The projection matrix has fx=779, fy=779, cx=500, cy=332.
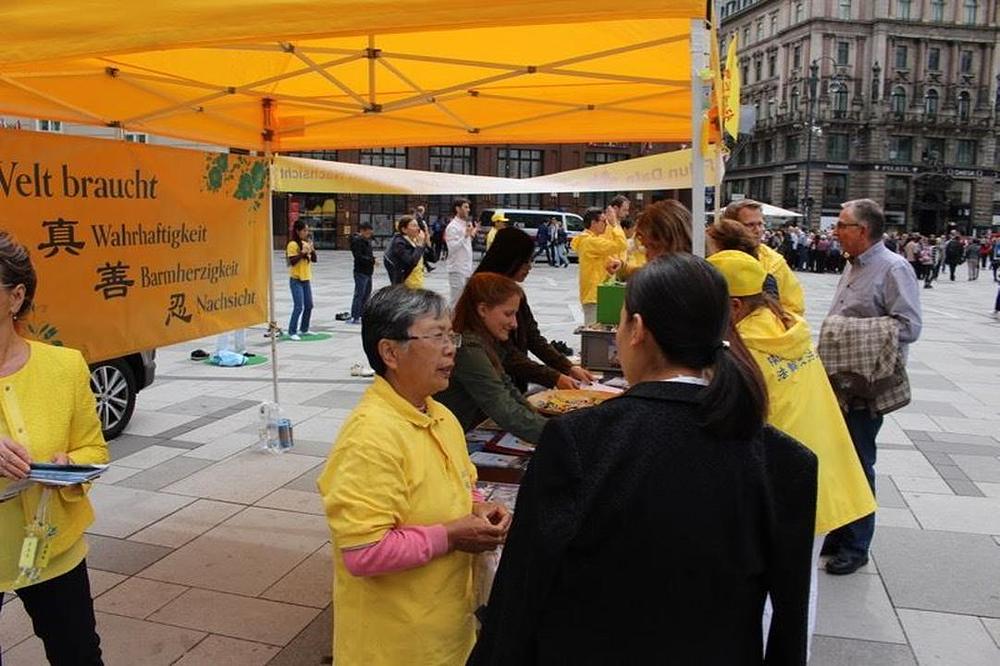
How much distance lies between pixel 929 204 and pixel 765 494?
8716cm

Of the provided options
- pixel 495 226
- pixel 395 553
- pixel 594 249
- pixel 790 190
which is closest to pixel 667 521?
pixel 395 553

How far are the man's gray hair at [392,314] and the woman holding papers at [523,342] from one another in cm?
177

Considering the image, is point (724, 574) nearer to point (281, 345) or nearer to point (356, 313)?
point (281, 345)

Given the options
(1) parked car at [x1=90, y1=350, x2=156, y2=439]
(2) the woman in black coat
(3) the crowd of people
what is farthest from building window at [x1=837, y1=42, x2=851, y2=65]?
(2) the woman in black coat

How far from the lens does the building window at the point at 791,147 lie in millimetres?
78938

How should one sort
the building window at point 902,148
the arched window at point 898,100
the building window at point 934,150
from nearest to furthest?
the building window at point 934,150 < the building window at point 902,148 < the arched window at point 898,100

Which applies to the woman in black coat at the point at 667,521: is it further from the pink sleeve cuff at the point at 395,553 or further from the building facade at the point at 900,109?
the building facade at the point at 900,109

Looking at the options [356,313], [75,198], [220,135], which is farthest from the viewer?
[356,313]

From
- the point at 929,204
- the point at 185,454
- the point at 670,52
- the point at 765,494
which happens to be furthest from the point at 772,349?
the point at 929,204

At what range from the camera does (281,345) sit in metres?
11.4

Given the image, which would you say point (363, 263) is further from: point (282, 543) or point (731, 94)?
point (731, 94)

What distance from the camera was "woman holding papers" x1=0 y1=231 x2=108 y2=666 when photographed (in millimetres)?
2174

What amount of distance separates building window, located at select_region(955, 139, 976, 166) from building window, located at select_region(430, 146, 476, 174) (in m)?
60.0

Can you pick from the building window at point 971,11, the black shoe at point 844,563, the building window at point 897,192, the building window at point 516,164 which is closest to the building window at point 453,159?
the building window at point 516,164
